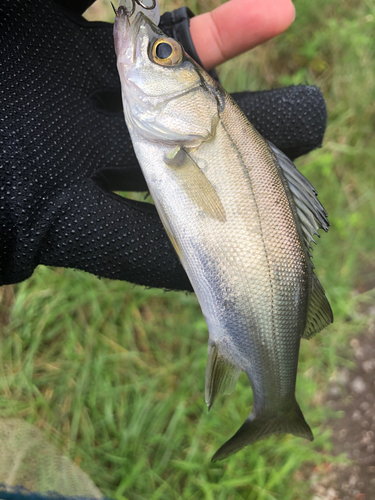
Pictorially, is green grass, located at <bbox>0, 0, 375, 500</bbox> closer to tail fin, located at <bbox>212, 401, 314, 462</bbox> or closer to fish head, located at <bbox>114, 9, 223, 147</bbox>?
tail fin, located at <bbox>212, 401, 314, 462</bbox>

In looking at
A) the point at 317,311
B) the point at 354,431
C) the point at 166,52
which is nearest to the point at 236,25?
the point at 166,52

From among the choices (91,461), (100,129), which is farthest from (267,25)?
(91,461)

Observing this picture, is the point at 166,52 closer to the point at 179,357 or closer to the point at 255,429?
the point at 255,429

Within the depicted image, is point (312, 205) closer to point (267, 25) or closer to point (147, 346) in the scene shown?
point (267, 25)

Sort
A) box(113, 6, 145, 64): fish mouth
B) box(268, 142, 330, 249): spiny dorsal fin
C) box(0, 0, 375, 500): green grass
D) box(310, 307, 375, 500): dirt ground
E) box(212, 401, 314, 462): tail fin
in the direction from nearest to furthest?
box(113, 6, 145, 64): fish mouth < box(268, 142, 330, 249): spiny dorsal fin < box(212, 401, 314, 462): tail fin < box(0, 0, 375, 500): green grass < box(310, 307, 375, 500): dirt ground

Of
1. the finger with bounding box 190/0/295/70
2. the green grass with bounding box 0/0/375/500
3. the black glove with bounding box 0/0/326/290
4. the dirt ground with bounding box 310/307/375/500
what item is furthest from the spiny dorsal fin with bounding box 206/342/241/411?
the finger with bounding box 190/0/295/70
